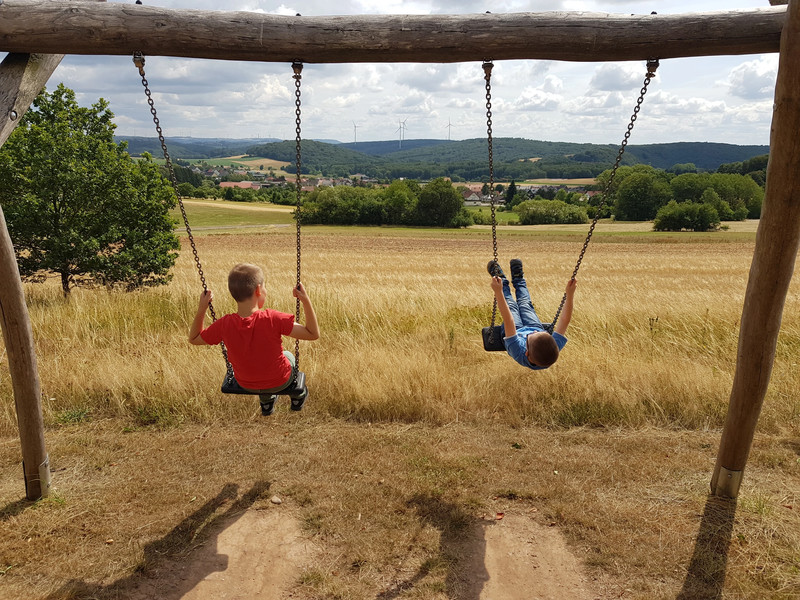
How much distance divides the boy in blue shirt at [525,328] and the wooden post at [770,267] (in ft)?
4.11

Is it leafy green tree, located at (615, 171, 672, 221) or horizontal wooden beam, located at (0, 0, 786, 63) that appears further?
leafy green tree, located at (615, 171, 672, 221)

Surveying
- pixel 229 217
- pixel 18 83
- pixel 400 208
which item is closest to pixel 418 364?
pixel 18 83

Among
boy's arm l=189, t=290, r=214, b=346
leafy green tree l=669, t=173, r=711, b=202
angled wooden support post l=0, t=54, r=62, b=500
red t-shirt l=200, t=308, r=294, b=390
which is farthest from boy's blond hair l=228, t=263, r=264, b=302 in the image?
leafy green tree l=669, t=173, r=711, b=202

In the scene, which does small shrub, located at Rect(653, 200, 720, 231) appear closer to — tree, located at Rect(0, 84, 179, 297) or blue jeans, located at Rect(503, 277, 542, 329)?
tree, located at Rect(0, 84, 179, 297)

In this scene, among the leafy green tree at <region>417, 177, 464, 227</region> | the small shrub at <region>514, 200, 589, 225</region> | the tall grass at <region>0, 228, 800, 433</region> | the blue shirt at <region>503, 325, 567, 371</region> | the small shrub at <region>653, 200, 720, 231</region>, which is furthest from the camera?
the small shrub at <region>514, 200, 589, 225</region>

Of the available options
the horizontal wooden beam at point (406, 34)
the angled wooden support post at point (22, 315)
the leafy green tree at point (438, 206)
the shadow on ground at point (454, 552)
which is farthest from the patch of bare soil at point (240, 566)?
the leafy green tree at point (438, 206)

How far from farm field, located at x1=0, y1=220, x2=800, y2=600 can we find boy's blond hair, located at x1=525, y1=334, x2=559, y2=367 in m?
1.26

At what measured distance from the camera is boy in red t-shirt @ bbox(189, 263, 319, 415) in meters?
3.90

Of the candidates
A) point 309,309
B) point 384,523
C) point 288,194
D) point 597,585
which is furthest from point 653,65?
point 288,194

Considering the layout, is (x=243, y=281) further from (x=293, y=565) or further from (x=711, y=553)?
(x=711, y=553)

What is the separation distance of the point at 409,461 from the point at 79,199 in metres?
7.73

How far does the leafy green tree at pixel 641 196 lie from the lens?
6631 cm

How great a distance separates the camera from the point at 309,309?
4055mm

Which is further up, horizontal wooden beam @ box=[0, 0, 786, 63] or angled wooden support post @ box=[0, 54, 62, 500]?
horizontal wooden beam @ box=[0, 0, 786, 63]
